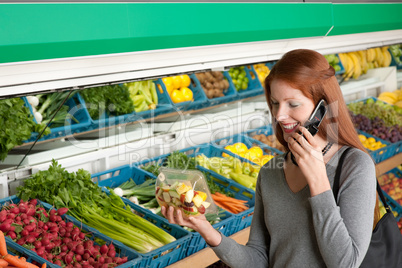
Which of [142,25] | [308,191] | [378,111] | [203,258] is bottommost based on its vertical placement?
[203,258]

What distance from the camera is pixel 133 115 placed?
3500 mm

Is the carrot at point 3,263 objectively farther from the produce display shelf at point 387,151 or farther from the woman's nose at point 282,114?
the produce display shelf at point 387,151

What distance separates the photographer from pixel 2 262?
2082mm

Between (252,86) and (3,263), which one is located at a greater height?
(252,86)

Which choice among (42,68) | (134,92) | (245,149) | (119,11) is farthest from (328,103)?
(245,149)

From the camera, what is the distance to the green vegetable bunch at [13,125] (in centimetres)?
277

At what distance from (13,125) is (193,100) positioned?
161 cm

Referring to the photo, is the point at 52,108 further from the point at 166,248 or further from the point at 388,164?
the point at 388,164

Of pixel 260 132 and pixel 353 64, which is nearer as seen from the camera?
pixel 260 132

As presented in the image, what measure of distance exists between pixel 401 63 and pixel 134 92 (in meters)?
4.11

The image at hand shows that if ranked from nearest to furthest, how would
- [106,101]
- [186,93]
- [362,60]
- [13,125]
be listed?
[13,125], [106,101], [186,93], [362,60]

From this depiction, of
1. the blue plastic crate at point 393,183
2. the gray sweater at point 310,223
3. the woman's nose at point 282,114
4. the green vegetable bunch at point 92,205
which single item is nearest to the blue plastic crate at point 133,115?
the green vegetable bunch at point 92,205

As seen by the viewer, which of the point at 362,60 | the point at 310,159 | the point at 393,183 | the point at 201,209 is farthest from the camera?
the point at 362,60

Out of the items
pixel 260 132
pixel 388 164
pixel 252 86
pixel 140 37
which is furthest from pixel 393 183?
pixel 140 37
